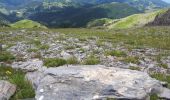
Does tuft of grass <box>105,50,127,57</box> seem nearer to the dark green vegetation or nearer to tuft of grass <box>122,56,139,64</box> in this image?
tuft of grass <box>122,56,139,64</box>

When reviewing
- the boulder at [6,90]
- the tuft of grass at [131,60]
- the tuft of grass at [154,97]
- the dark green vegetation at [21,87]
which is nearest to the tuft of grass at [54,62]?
the dark green vegetation at [21,87]

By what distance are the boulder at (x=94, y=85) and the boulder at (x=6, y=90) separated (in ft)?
4.21

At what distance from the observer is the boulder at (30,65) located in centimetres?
1999

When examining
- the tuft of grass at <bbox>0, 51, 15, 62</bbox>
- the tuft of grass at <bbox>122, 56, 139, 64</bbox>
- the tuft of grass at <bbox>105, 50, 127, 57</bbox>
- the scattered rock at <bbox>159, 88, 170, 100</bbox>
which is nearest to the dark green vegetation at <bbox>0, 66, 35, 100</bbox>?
the tuft of grass at <bbox>0, 51, 15, 62</bbox>

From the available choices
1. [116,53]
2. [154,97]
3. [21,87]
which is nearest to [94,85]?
[154,97]

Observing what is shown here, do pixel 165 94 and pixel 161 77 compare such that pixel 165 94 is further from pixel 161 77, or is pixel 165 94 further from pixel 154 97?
pixel 161 77

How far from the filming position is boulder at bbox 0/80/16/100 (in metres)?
14.4

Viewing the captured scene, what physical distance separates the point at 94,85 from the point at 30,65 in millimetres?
7968

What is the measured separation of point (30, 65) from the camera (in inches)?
822

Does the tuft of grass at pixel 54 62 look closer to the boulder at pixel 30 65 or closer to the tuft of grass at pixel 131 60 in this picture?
the boulder at pixel 30 65

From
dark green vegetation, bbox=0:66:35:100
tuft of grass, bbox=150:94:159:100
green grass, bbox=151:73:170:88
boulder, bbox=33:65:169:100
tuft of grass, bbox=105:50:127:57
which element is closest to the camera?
boulder, bbox=33:65:169:100

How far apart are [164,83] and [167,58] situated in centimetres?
880

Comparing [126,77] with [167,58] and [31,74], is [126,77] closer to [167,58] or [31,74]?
[31,74]

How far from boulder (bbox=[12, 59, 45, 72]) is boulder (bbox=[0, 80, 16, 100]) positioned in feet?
14.6
